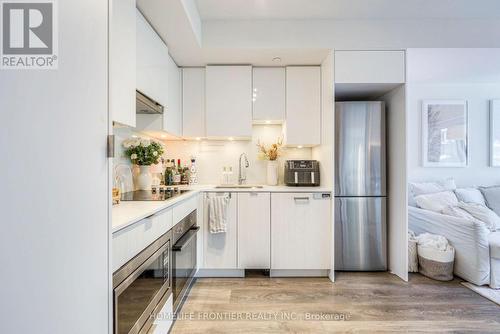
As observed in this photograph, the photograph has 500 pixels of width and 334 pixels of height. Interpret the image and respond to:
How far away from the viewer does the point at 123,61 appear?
4.71 feet

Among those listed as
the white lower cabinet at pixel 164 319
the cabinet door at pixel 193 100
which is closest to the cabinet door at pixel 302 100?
the cabinet door at pixel 193 100

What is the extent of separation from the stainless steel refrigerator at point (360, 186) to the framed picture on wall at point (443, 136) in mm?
1529

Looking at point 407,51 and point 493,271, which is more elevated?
point 407,51

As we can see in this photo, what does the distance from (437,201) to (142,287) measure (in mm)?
3321

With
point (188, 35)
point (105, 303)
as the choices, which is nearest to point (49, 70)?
point (105, 303)

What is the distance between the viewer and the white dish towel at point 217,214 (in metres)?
2.52

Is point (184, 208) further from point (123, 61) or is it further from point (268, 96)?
point (268, 96)

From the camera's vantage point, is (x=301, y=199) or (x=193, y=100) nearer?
A: (x=301, y=199)

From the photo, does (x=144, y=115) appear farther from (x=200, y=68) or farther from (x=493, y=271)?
(x=493, y=271)

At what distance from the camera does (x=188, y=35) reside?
2.21m

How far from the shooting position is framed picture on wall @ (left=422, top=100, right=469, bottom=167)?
3670 millimetres

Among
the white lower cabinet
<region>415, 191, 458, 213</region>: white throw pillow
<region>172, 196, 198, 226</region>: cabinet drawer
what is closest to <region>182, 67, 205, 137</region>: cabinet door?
<region>172, 196, 198, 226</region>: cabinet drawer

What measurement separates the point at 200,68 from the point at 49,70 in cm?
238

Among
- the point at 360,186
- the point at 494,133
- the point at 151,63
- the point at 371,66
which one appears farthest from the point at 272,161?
the point at 494,133
